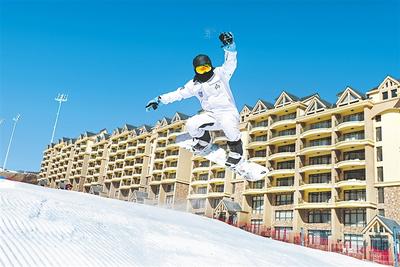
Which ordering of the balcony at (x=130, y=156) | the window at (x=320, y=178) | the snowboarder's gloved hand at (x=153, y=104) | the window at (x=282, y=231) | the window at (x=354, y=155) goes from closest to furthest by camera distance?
the snowboarder's gloved hand at (x=153, y=104)
the window at (x=354, y=155)
the window at (x=320, y=178)
the window at (x=282, y=231)
the balcony at (x=130, y=156)

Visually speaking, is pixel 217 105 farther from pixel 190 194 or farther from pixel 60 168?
pixel 60 168

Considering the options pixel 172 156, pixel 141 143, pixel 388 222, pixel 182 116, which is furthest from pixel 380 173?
pixel 141 143

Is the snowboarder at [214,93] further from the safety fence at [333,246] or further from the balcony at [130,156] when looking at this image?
the balcony at [130,156]

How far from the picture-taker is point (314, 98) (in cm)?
4144

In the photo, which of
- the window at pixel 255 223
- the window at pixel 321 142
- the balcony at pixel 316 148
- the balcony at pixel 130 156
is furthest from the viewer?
the balcony at pixel 130 156

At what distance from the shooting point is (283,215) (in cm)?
4044

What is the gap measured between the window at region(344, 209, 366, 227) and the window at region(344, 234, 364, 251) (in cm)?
112

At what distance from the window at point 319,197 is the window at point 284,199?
7.67 ft

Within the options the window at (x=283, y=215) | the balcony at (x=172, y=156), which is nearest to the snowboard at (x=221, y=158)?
the window at (x=283, y=215)

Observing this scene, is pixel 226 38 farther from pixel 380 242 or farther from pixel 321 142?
pixel 321 142

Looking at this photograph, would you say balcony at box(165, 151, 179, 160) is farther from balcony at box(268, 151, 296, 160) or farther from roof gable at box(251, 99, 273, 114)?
balcony at box(268, 151, 296, 160)

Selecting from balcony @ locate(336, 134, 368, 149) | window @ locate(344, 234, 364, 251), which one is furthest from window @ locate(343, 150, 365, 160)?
window @ locate(344, 234, 364, 251)

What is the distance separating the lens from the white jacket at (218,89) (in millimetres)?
7066

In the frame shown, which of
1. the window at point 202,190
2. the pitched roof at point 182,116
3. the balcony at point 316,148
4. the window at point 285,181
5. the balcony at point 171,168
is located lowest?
the window at point 202,190
